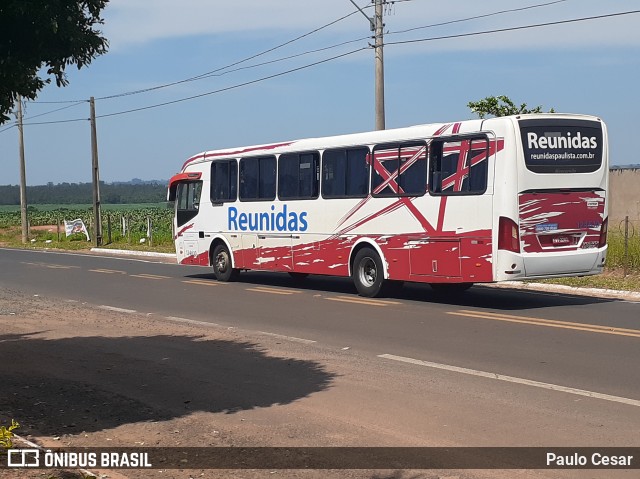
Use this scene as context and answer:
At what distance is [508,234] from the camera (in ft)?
49.8

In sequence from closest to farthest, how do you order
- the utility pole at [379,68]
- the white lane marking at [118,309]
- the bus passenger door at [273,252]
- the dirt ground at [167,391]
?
the dirt ground at [167,391], the white lane marking at [118,309], the bus passenger door at [273,252], the utility pole at [379,68]

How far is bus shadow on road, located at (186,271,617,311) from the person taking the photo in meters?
16.7

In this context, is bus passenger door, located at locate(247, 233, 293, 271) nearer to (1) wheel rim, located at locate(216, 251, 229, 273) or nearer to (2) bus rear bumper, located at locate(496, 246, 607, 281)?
(1) wheel rim, located at locate(216, 251, 229, 273)

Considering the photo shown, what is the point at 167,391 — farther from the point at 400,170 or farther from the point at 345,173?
the point at 345,173

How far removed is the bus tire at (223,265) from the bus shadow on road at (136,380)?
9.41 m

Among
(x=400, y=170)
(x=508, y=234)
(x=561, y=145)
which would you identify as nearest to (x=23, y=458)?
(x=508, y=234)

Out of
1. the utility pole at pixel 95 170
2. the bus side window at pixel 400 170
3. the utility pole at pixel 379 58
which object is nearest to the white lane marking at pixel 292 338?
the bus side window at pixel 400 170

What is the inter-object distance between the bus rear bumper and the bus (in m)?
0.02

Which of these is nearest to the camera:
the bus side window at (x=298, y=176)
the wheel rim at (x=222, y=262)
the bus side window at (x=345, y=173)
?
the bus side window at (x=345, y=173)

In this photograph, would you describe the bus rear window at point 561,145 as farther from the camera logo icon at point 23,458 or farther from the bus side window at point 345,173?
the camera logo icon at point 23,458

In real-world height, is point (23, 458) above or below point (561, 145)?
Result: below

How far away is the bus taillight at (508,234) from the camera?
15156 mm

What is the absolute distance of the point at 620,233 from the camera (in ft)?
76.7

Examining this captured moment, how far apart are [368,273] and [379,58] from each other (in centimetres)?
1010
